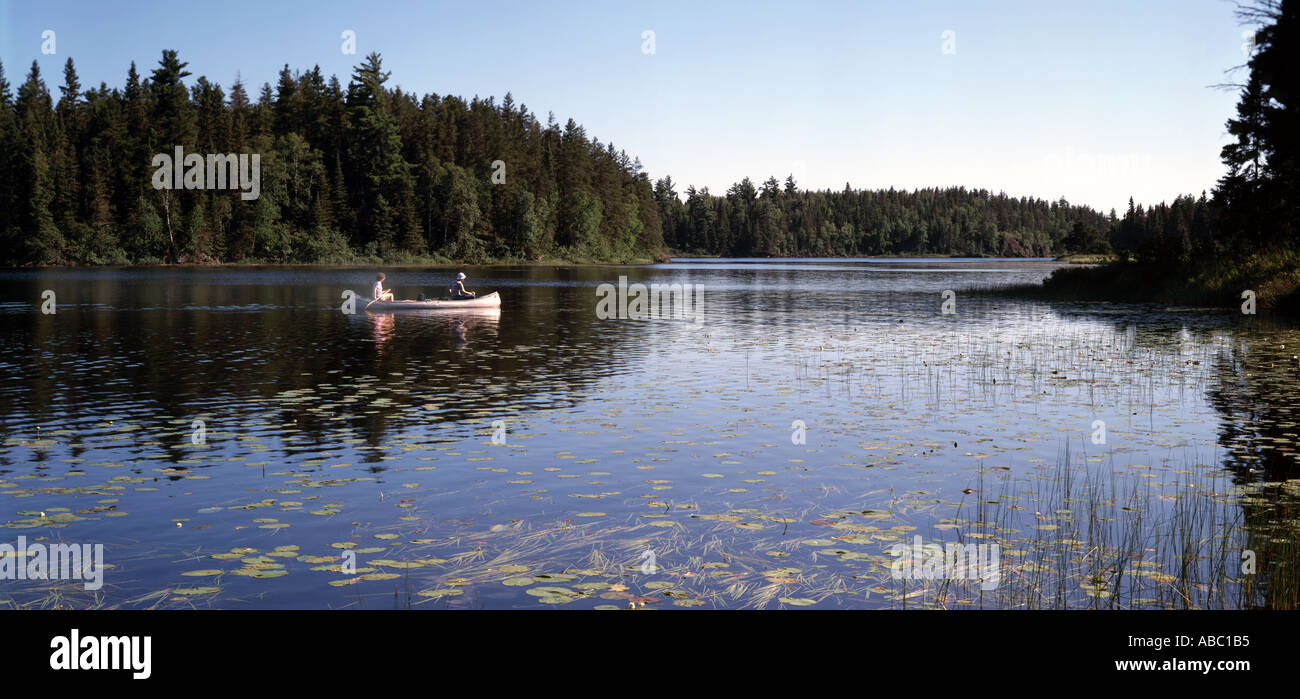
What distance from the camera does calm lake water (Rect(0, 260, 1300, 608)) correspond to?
9359 mm

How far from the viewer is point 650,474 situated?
1447 cm

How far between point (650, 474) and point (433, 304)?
1534 inches

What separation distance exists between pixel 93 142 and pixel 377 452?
150526mm

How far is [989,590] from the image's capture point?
29.7 ft

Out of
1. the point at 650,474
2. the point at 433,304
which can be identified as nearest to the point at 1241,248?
the point at 433,304

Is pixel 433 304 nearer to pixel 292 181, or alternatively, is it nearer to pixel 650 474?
pixel 650 474

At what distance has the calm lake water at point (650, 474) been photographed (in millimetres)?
9359

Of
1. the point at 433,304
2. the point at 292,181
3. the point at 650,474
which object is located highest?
the point at 292,181

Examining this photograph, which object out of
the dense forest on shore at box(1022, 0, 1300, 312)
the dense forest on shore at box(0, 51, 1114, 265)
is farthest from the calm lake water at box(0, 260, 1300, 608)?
the dense forest on shore at box(0, 51, 1114, 265)

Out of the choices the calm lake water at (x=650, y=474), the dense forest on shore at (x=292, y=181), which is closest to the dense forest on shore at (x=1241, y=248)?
the calm lake water at (x=650, y=474)

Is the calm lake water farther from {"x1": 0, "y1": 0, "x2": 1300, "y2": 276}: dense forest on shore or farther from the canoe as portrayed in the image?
{"x1": 0, "y1": 0, "x2": 1300, "y2": 276}: dense forest on shore

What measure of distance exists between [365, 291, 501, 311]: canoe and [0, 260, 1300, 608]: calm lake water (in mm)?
17297
